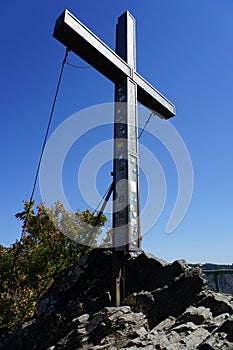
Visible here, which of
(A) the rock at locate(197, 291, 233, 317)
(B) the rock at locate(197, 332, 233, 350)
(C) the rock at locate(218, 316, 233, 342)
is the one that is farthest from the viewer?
(A) the rock at locate(197, 291, 233, 317)

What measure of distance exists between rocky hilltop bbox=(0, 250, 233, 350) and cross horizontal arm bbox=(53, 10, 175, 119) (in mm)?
4051

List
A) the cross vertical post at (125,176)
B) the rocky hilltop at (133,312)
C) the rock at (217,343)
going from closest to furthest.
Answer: the rock at (217,343), the rocky hilltop at (133,312), the cross vertical post at (125,176)

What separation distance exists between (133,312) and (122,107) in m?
4.15

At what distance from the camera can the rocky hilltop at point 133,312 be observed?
3.58m

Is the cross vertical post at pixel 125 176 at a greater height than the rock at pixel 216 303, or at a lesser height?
greater

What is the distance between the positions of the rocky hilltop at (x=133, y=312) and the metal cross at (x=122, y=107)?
1.53ft

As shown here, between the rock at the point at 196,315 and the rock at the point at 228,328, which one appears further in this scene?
the rock at the point at 196,315

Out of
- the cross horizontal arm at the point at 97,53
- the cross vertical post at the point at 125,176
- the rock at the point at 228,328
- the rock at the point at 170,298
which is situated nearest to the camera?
the rock at the point at 228,328

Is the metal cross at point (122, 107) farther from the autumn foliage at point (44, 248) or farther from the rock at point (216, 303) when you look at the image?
the autumn foliage at point (44, 248)

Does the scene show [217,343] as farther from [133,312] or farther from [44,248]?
[44,248]

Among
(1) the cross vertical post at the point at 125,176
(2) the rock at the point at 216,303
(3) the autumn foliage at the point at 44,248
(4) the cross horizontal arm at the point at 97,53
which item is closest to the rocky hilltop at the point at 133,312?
(2) the rock at the point at 216,303

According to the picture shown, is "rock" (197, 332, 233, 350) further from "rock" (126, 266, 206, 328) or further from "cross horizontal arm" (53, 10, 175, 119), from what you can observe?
"cross horizontal arm" (53, 10, 175, 119)

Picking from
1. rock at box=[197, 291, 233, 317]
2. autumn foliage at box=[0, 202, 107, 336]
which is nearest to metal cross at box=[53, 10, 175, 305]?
rock at box=[197, 291, 233, 317]

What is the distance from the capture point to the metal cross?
5.57 m
